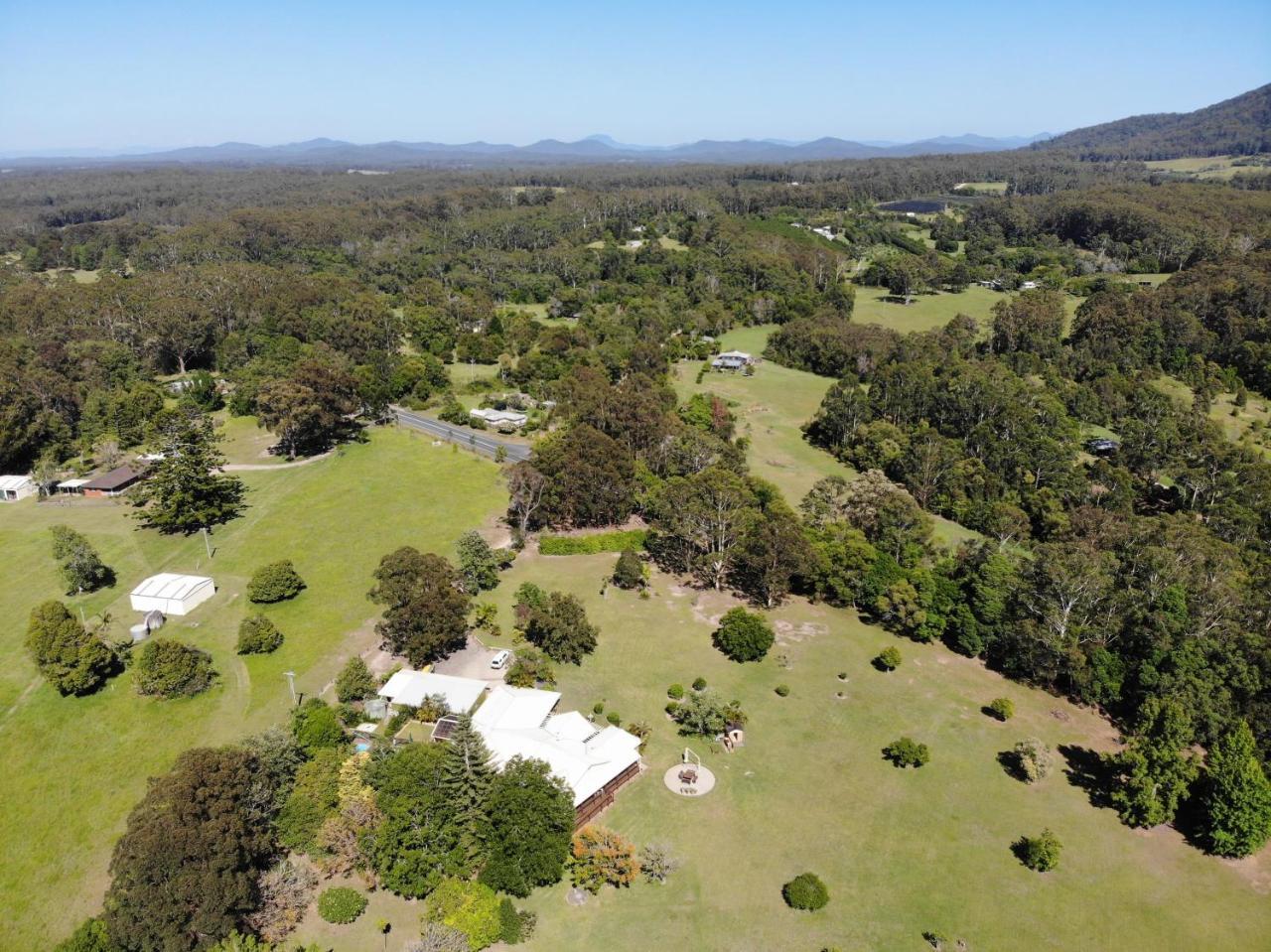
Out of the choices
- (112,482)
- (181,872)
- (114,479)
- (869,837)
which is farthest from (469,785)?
(114,479)

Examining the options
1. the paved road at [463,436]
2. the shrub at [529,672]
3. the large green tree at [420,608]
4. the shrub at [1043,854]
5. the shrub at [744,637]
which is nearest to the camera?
the shrub at [1043,854]

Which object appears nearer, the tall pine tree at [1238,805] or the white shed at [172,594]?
the tall pine tree at [1238,805]

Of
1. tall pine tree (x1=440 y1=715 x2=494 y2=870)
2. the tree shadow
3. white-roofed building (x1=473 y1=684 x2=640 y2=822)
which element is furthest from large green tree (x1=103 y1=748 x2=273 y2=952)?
the tree shadow

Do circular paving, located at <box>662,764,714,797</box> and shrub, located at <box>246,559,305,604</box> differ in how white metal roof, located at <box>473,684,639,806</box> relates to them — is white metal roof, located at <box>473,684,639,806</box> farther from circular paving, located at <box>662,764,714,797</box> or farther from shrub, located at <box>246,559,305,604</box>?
shrub, located at <box>246,559,305,604</box>

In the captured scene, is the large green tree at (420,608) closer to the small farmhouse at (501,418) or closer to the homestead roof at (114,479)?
the homestead roof at (114,479)

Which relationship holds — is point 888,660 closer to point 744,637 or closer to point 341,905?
point 744,637

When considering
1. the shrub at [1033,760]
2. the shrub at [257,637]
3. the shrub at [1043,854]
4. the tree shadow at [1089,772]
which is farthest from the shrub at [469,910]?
the tree shadow at [1089,772]
